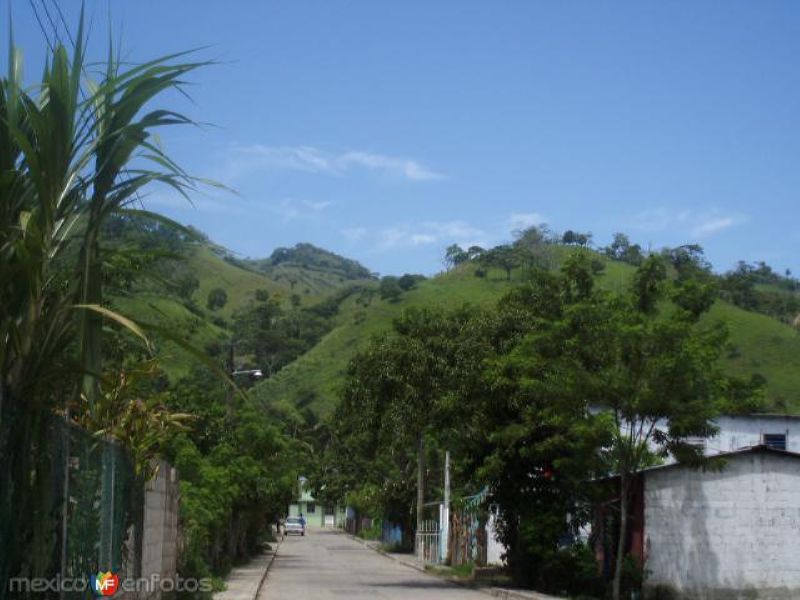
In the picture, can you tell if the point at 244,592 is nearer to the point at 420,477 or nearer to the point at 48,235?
the point at 48,235

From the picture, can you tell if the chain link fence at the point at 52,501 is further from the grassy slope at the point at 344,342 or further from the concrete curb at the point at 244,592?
the grassy slope at the point at 344,342

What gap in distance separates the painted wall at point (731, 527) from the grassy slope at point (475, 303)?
53.4 m

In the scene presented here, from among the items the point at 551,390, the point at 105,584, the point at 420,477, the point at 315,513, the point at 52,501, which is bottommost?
the point at 315,513

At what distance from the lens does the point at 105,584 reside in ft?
34.9

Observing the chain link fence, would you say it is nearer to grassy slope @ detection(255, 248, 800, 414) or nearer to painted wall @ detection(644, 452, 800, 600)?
painted wall @ detection(644, 452, 800, 600)

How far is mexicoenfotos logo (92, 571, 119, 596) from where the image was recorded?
10.2 m

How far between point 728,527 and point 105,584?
1828cm

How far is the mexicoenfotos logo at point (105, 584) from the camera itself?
402 inches

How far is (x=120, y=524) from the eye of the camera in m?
11.9

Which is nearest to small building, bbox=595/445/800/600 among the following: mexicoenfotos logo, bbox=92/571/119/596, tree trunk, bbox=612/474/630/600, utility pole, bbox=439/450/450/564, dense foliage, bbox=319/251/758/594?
tree trunk, bbox=612/474/630/600

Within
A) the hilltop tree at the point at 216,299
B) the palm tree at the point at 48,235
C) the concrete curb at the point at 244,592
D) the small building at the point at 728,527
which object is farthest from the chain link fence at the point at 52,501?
the hilltop tree at the point at 216,299

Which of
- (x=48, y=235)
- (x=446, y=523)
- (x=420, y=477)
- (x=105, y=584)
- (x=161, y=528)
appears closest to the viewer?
(x=48, y=235)

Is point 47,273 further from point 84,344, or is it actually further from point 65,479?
point 65,479

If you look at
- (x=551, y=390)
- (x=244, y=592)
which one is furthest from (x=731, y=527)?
(x=244, y=592)
